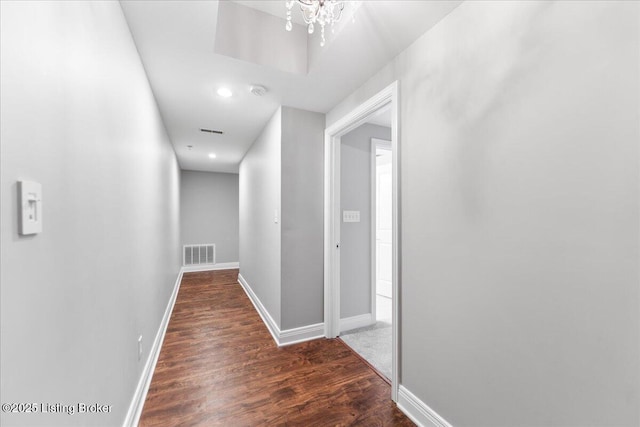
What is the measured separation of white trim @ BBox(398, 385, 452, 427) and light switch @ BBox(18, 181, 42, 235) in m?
1.92

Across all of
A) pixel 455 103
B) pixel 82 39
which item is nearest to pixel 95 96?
pixel 82 39

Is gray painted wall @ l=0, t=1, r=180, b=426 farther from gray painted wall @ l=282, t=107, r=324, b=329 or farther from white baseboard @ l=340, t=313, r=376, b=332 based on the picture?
white baseboard @ l=340, t=313, r=376, b=332

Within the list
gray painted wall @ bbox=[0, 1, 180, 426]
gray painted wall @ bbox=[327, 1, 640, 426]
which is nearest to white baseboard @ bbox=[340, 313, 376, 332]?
gray painted wall @ bbox=[327, 1, 640, 426]

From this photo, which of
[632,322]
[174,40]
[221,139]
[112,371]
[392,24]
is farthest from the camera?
[221,139]

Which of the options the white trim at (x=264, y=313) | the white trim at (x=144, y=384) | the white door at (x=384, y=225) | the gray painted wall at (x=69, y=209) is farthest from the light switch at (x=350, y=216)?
the white trim at (x=144, y=384)

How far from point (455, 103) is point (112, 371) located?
2146mm

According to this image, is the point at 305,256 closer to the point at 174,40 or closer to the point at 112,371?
the point at 112,371

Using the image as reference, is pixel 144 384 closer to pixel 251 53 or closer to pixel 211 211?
pixel 251 53

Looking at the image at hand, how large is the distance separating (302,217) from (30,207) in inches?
80.5

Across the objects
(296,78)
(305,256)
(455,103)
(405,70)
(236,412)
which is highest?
(296,78)

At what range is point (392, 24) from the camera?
4.80 ft

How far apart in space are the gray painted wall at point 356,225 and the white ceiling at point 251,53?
54cm

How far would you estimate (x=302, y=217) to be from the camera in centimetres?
260

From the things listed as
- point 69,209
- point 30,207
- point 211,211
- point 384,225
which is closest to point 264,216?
point 384,225
